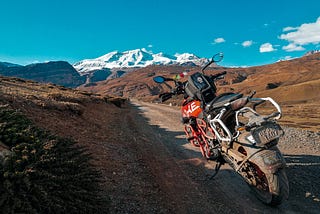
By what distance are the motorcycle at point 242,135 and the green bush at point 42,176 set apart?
9.44 feet

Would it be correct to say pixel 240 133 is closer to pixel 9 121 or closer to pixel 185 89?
pixel 185 89

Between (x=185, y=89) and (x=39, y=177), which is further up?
(x=185, y=89)

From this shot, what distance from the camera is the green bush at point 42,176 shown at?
2703 millimetres

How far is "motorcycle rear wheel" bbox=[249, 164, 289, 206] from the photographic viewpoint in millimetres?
4250

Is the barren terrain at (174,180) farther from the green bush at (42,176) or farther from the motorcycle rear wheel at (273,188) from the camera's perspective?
the green bush at (42,176)

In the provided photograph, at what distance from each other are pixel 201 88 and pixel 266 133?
2344 mm

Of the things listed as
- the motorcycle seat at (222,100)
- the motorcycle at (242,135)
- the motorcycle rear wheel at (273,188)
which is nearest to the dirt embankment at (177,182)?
the motorcycle rear wheel at (273,188)

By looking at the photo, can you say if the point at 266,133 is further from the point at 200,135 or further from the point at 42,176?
the point at 42,176

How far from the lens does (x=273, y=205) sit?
15.5 ft

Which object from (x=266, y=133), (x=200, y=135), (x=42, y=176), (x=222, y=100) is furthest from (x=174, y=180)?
(x=42, y=176)

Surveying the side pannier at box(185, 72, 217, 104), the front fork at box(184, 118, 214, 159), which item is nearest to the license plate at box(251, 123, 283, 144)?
the front fork at box(184, 118, 214, 159)

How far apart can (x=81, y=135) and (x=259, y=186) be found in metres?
6.57

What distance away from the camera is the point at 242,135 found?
4.68 meters

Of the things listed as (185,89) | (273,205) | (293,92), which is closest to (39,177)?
(273,205)
